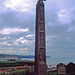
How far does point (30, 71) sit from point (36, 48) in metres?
5.09

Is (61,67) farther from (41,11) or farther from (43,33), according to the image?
(41,11)

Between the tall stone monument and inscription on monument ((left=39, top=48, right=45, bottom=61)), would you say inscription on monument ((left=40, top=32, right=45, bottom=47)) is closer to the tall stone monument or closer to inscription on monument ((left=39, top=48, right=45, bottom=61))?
the tall stone monument

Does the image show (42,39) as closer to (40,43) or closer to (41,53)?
(40,43)

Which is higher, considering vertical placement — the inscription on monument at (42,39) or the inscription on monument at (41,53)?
the inscription on monument at (42,39)

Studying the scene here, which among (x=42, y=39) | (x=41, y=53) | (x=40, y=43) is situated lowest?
(x=41, y=53)

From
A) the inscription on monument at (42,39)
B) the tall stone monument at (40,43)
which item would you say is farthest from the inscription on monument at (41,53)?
the inscription on monument at (42,39)

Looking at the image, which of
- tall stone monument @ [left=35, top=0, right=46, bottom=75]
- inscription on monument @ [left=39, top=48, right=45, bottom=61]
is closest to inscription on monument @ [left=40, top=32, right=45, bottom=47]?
tall stone monument @ [left=35, top=0, right=46, bottom=75]

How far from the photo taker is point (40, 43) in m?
8.59

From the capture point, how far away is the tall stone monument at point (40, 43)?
8.45 meters

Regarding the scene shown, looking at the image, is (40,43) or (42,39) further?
(42,39)

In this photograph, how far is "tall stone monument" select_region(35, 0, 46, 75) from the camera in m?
8.45

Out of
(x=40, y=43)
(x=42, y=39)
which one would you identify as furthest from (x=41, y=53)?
(x=42, y=39)

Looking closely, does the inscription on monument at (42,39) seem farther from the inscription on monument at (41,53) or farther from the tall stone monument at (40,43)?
the inscription on monument at (41,53)

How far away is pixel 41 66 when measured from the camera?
8.44 metres
